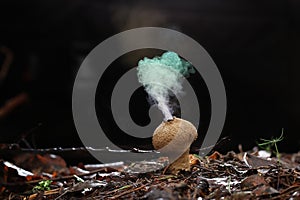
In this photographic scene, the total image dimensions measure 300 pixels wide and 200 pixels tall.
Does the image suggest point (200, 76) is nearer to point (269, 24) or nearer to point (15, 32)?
point (269, 24)

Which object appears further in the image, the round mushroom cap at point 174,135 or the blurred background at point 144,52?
the blurred background at point 144,52

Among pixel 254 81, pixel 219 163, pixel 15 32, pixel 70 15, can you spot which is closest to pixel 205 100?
pixel 219 163

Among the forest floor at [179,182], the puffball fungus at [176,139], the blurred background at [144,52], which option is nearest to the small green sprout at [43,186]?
the forest floor at [179,182]

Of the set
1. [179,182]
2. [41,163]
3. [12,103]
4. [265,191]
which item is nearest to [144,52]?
[12,103]

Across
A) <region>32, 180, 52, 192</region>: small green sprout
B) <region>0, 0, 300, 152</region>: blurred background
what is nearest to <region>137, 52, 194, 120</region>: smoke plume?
<region>32, 180, 52, 192</region>: small green sprout

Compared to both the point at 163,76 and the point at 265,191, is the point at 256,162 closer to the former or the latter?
the point at 265,191

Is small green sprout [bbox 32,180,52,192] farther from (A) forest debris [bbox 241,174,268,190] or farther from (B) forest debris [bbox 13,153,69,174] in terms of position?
(A) forest debris [bbox 241,174,268,190]

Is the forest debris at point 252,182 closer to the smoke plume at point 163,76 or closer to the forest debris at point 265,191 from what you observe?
the forest debris at point 265,191
